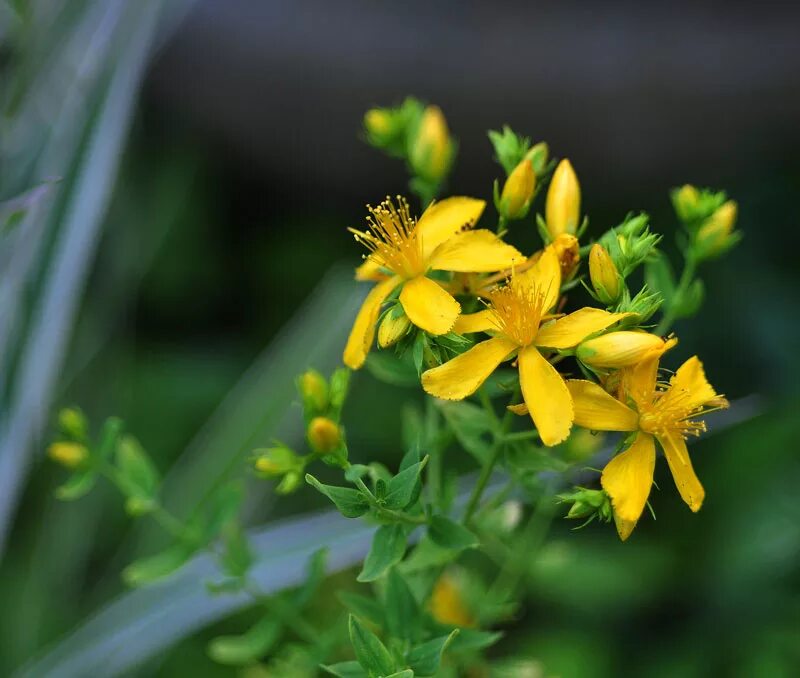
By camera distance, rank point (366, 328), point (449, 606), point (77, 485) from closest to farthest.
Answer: point (366, 328)
point (77, 485)
point (449, 606)

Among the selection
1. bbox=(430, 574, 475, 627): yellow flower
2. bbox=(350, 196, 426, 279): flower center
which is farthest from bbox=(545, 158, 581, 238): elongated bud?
bbox=(430, 574, 475, 627): yellow flower

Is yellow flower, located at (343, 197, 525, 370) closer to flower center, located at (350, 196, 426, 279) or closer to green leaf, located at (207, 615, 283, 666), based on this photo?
flower center, located at (350, 196, 426, 279)

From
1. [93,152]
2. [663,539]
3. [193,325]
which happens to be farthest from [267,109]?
[663,539]

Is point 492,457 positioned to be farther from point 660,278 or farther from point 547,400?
point 660,278

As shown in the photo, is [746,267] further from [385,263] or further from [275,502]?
[385,263]

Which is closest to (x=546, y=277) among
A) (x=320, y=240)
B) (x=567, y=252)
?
(x=567, y=252)

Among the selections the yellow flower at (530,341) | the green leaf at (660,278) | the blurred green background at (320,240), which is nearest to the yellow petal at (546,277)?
the yellow flower at (530,341)

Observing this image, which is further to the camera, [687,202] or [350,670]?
[687,202]
